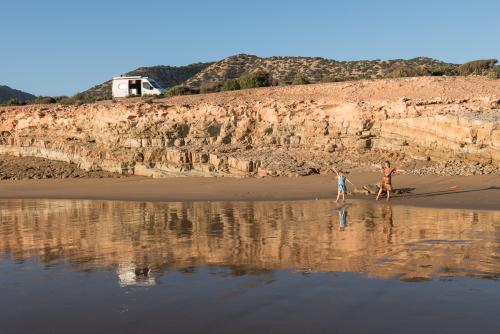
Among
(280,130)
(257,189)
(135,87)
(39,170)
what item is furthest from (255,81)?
(257,189)

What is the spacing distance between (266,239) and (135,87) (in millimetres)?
25816

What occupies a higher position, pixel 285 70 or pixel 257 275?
pixel 285 70

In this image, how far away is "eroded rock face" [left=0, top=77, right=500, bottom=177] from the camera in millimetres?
20703

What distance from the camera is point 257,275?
7070 mm

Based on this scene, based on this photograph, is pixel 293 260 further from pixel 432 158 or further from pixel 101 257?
pixel 432 158

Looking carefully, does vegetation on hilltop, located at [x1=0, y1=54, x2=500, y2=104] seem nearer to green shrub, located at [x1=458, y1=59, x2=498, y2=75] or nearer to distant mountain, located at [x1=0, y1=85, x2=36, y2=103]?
green shrub, located at [x1=458, y1=59, x2=498, y2=75]

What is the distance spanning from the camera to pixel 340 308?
555cm

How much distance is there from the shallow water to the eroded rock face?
26.8 ft

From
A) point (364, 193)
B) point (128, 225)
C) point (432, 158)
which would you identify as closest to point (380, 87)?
point (432, 158)

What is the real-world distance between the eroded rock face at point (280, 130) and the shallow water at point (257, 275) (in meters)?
8.18

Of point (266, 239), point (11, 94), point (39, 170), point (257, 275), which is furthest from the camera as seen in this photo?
point (11, 94)

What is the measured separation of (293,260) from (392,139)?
49.3ft

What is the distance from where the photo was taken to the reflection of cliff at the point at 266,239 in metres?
7.70

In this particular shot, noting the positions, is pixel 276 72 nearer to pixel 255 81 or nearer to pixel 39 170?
pixel 255 81
